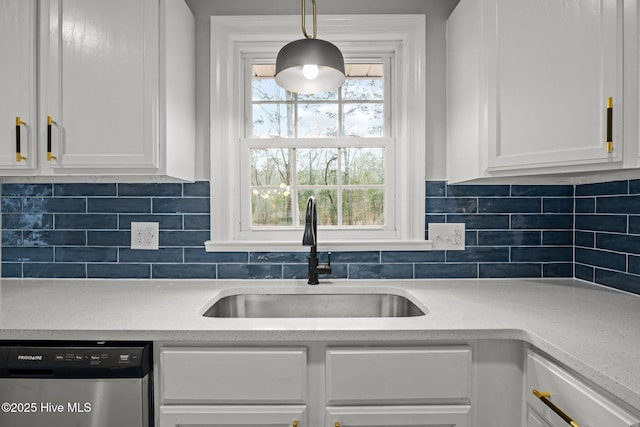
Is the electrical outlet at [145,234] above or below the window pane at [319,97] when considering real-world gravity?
below

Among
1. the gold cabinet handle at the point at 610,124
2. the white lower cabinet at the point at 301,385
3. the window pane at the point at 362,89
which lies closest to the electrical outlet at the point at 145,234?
the white lower cabinet at the point at 301,385

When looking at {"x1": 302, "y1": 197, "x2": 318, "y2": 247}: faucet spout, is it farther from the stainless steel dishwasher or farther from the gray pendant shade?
the stainless steel dishwasher

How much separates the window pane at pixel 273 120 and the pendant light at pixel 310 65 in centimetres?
43

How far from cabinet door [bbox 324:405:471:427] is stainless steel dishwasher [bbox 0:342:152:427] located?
58 centimetres

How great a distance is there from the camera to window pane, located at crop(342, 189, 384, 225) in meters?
1.89

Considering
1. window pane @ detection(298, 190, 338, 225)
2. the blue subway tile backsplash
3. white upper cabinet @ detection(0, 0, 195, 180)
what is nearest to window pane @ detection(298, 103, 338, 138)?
window pane @ detection(298, 190, 338, 225)

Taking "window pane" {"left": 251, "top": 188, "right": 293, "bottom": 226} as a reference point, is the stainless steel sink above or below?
below

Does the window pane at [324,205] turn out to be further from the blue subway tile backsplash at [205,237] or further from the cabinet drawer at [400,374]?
the cabinet drawer at [400,374]

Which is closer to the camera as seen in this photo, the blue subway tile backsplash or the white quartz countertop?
the white quartz countertop

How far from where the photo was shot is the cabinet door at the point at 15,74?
1.43 m

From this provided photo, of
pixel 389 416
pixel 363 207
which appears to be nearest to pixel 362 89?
pixel 363 207

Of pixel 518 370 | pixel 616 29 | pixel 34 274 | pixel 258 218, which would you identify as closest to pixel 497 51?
pixel 616 29

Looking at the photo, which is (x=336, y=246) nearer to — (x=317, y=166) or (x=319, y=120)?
(x=317, y=166)

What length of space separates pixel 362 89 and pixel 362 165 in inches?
15.1
